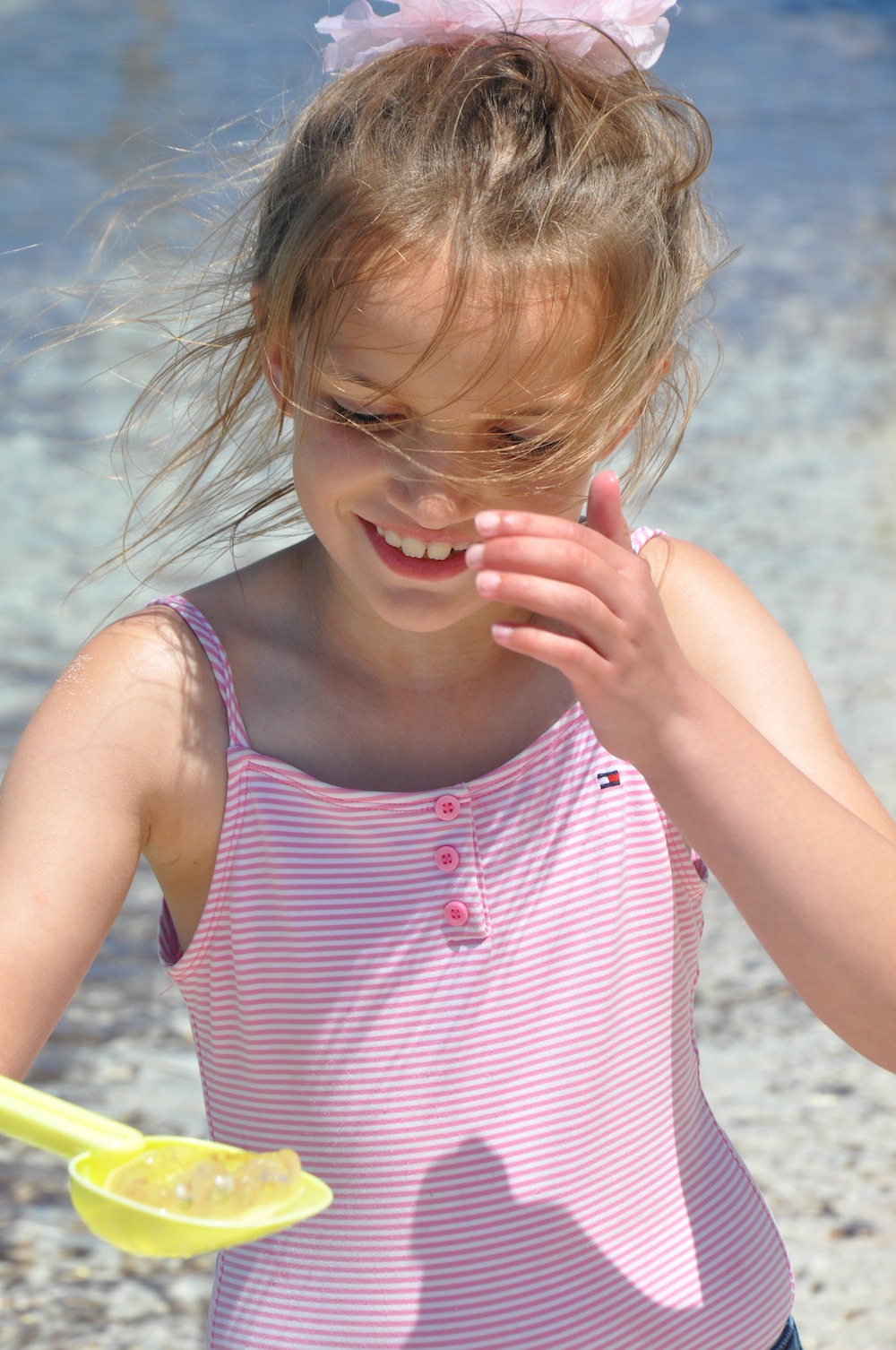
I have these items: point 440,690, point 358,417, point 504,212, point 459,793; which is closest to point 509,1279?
point 459,793

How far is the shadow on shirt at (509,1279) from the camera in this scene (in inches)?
50.1

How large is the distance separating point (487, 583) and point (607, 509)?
0.52 feet

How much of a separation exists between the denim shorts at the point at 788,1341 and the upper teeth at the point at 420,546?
743 millimetres

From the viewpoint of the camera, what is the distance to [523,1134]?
1314 millimetres

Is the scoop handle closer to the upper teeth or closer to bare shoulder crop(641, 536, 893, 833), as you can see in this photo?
the upper teeth

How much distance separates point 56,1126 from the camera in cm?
96

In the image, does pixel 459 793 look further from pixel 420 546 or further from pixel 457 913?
pixel 420 546

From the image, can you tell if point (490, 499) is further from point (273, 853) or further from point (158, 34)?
point (158, 34)

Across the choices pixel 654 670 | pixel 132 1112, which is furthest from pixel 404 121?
pixel 132 1112

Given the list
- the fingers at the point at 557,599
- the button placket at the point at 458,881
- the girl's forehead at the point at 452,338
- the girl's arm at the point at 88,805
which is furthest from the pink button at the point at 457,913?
the girl's forehead at the point at 452,338

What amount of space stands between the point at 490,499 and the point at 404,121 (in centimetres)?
33

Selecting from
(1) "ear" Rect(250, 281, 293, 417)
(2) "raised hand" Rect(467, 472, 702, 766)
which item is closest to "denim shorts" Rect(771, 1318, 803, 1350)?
(2) "raised hand" Rect(467, 472, 702, 766)

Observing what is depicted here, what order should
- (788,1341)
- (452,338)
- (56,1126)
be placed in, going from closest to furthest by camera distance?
1. (56,1126)
2. (452,338)
3. (788,1341)

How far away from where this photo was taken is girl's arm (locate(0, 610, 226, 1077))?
117 centimetres
